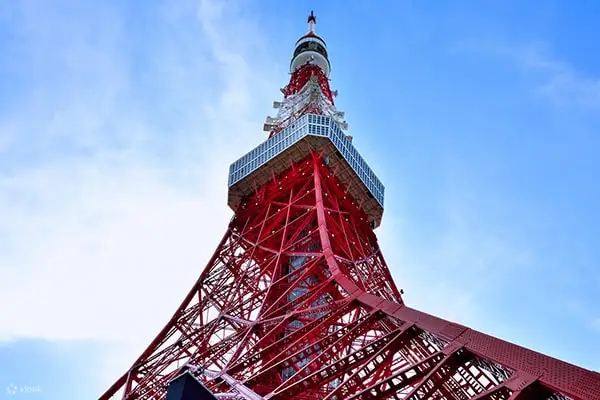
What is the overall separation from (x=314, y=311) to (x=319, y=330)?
42 centimetres

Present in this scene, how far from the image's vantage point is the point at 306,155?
70.0 ft

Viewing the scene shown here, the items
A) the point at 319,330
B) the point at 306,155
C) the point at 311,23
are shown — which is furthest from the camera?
the point at 311,23

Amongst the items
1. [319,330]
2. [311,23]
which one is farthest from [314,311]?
[311,23]

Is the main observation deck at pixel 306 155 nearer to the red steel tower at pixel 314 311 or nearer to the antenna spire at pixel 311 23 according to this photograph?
the red steel tower at pixel 314 311

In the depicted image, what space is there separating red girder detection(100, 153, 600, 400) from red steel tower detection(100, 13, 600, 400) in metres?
0.03

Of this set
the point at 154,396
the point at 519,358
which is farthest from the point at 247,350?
the point at 519,358

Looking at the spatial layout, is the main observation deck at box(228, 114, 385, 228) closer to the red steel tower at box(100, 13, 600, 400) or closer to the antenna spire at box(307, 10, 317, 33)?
the red steel tower at box(100, 13, 600, 400)

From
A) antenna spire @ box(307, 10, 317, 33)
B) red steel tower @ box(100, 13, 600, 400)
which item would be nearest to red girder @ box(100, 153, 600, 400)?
red steel tower @ box(100, 13, 600, 400)

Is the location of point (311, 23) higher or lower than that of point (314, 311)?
higher

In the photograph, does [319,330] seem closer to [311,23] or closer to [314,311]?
[314,311]

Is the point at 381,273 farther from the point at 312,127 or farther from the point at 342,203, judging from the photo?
the point at 312,127

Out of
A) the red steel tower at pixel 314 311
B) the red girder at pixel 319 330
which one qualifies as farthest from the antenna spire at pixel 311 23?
the red girder at pixel 319 330

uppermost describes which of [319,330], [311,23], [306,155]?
[311,23]

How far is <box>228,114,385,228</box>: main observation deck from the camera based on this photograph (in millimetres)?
21141
